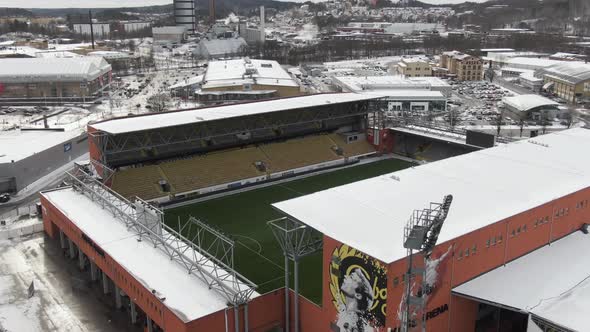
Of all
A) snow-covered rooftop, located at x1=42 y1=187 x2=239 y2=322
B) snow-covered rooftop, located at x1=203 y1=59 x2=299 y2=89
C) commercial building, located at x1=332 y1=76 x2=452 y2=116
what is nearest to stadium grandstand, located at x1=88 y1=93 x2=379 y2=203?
snow-covered rooftop, located at x1=42 y1=187 x2=239 y2=322

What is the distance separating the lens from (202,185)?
70.9 feet

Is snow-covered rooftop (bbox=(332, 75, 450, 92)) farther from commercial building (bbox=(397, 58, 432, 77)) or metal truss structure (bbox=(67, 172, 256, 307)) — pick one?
metal truss structure (bbox=(67, 172, 256, 307))

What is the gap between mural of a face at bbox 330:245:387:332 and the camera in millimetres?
10141

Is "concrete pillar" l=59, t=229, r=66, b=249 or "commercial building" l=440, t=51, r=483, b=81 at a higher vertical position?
"commercial building" l=440, t=51, r=483, b=81

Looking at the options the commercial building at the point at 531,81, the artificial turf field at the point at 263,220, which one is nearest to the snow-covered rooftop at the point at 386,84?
the commercial building at the point at 531,81

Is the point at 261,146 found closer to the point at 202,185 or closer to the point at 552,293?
the point at 202,185

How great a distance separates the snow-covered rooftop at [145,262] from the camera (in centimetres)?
1179

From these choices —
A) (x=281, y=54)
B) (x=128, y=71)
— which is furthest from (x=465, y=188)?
Answer: (x=281, y=54)

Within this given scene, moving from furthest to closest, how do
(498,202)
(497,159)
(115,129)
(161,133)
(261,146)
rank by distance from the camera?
(261,146)
(161,133)
(115,129)
(497,159)
(498,202)

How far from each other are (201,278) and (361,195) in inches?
177

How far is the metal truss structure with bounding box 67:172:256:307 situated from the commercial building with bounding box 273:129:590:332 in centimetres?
183

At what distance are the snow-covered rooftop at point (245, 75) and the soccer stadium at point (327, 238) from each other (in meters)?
25.0

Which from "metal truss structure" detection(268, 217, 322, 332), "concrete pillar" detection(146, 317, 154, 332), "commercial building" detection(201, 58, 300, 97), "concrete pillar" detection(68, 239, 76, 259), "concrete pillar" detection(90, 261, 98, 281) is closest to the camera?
"metal truss structure" detection(268, 217, 322, 332)

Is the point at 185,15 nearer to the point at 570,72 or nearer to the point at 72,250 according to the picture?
the point at 570,72
